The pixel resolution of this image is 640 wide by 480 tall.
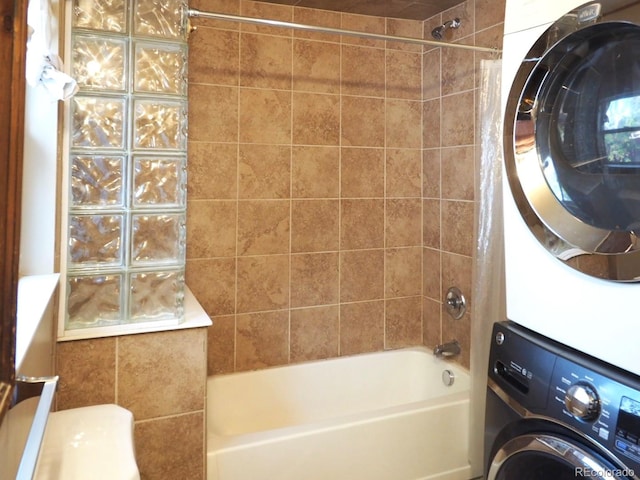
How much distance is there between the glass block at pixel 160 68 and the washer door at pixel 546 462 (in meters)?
1.34

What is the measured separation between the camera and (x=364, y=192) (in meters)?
2.41

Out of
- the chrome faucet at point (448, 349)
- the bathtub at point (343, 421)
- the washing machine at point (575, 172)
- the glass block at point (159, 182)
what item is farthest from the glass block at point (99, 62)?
the chrome faucet at point (448, 349)

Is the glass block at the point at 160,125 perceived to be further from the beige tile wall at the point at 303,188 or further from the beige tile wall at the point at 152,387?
the beige tile wall at the point at 303,188

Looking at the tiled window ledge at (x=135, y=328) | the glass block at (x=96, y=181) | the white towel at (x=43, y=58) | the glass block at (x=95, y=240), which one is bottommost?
the tiled window ledge at (x=135, y=328)

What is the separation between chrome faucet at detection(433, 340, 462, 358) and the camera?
2260mm

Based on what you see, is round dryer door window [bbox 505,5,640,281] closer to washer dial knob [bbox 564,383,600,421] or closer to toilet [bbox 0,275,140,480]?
washer dial knob [bbox 564,383,600,421]

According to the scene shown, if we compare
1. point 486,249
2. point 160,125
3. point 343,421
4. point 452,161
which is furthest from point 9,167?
point 452,161

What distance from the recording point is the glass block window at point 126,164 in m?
1.31

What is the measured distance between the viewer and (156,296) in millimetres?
1422

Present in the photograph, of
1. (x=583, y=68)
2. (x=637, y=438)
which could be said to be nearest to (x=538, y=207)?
(x=583, y=68)

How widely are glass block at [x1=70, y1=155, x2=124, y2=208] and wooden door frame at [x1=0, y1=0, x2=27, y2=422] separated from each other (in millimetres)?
711

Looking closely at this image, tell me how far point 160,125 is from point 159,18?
0.33m

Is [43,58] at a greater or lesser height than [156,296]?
greater

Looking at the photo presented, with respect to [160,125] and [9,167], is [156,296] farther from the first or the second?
[9,167]
